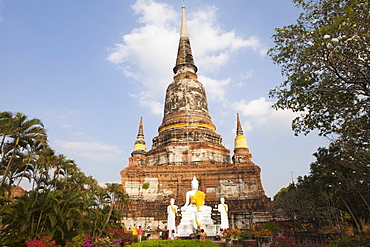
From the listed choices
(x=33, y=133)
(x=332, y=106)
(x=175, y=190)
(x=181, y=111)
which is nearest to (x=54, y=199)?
(x=33, y=133)

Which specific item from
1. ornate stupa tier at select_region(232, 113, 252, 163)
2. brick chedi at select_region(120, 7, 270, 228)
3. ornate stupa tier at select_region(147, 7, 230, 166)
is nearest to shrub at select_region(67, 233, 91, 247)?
brick chedi at select_region(120, 7, 270, 228)

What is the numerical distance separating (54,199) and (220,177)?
21678mm

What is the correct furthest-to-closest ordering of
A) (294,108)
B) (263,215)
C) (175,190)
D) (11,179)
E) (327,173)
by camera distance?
1. (175,190)
2. (263,215)
3. (327,173)
4. (11,179)
5. (294,108)

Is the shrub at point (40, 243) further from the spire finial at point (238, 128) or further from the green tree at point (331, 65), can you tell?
the spire finial at point (238, 128)

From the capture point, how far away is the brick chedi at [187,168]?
2836cm

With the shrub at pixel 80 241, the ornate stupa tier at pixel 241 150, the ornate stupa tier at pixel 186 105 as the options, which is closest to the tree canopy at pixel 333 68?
the shrub at pixel 80 241

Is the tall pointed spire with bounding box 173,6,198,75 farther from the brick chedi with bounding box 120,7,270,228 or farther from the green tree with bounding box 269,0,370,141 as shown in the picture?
the green tree with bounding box 269,0,370,141

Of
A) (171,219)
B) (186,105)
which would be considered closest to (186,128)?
(186,105)

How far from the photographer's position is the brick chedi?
2836 cm

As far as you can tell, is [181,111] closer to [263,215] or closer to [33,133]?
[263,215]

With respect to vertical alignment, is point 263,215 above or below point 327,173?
below

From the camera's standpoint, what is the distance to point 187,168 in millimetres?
31891

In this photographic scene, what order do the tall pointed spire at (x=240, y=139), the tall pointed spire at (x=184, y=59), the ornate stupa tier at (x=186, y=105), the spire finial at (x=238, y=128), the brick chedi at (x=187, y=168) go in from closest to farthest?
1. the brick chedi at (x=187, y=168)
2. the tall pointed spire at (x=240, y=139)
3. the spire finial at (x=238, y=128)
4. the ornate stupa tier at (x=186, y=105)
5. the tall pointed spire at (x=184, y=59)

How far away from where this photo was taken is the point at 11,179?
1381 cm
